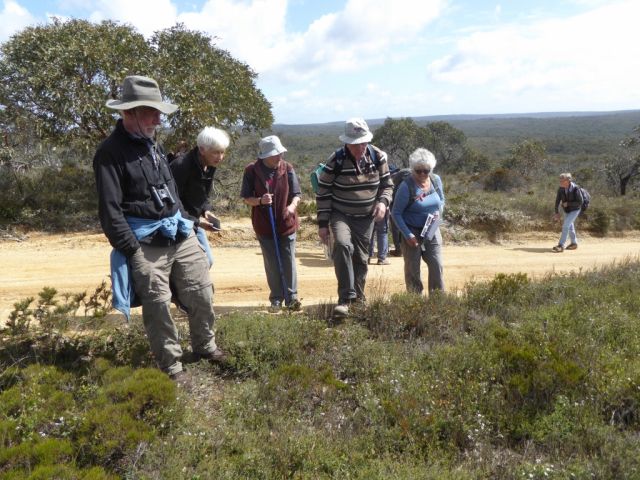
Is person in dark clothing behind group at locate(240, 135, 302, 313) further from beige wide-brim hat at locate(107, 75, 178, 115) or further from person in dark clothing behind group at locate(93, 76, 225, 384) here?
beige wide-brim hat at locate(107, 75, 178, 115)

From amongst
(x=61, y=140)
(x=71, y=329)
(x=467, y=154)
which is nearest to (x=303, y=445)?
(x=71, y=329)

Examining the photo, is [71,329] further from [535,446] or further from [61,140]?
[61,140]

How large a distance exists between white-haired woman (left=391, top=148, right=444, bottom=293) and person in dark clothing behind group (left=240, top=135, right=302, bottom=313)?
44.3 inches

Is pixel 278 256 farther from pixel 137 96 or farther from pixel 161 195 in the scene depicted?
pixel 137 96

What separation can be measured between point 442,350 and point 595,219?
10269 millimetres

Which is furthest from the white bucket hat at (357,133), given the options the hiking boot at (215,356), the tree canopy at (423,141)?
the tree canopy at (423,141)

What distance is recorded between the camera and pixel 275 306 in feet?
→ 17.9

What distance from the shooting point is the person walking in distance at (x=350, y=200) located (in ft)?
16.3

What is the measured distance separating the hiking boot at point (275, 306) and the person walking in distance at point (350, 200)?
0.63 meters

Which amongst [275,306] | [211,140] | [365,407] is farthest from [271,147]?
[365,407]

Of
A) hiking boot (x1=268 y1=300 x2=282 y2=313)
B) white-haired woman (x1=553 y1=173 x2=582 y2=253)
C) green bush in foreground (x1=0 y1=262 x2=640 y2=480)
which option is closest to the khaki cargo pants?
green bush in foreground (x1=0 y1=262 x2=640 y2=480)

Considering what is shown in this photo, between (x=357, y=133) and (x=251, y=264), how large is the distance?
4.21 m

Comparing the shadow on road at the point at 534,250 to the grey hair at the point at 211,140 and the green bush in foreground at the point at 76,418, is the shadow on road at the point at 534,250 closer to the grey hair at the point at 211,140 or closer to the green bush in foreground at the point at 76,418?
the grey hair at the point at 211,140

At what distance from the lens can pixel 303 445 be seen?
2984mm
